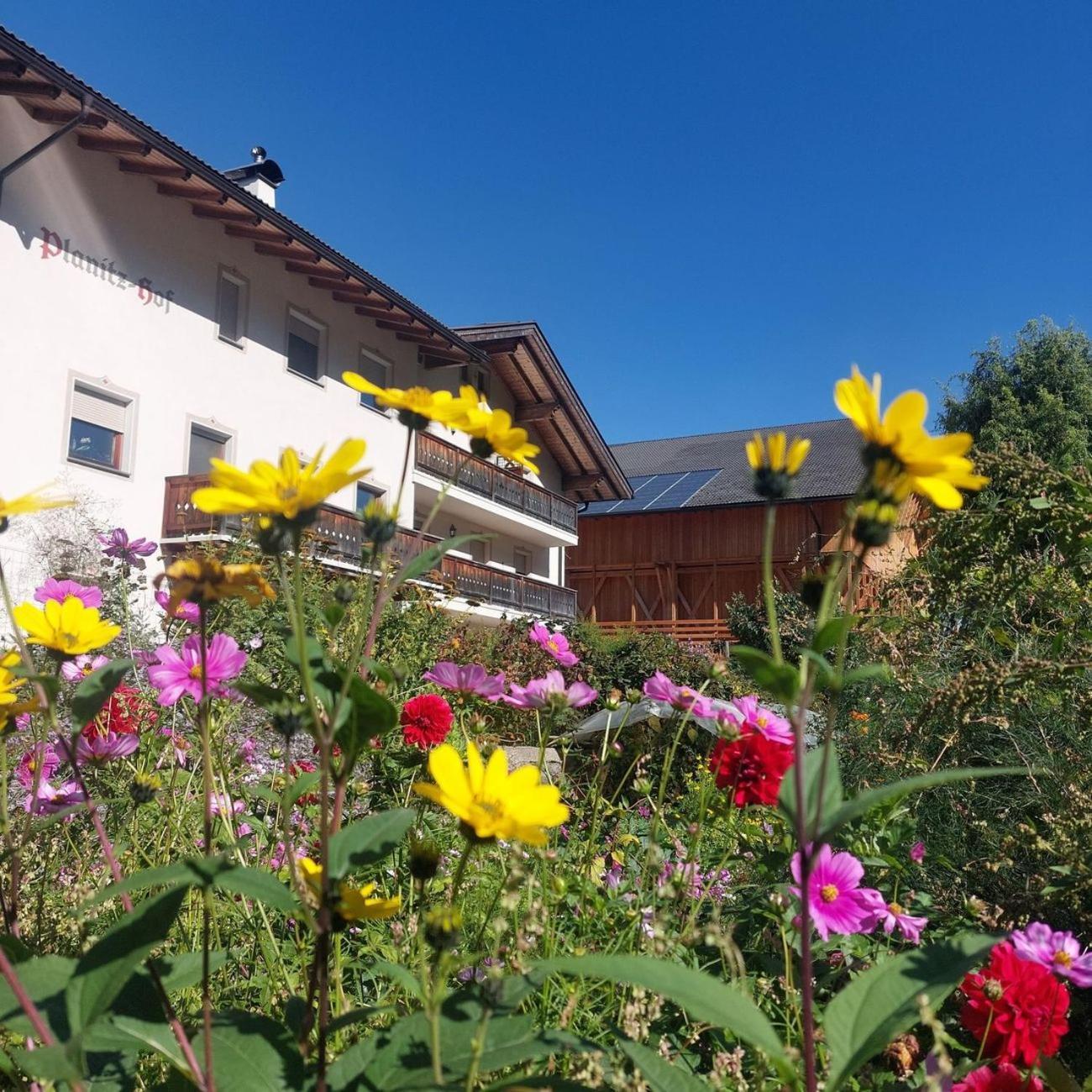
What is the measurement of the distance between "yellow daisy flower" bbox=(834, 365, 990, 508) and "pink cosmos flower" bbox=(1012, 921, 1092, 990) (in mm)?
811

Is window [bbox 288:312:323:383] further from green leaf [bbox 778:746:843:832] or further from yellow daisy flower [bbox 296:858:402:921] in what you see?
green leaf [bbox 778:746:843:832]

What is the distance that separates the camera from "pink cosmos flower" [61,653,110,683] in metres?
1.73

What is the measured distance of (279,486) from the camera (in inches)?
31.1

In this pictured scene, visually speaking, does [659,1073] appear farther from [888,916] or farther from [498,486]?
[498,486]

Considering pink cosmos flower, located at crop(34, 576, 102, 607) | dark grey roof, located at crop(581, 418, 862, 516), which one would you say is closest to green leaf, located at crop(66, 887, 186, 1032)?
pink cosmos flower, located at crop(34, 576, 102, 607)

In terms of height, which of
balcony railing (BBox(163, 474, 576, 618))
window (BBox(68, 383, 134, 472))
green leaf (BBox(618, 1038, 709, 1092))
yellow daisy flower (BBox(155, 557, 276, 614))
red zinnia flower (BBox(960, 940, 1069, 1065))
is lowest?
red zinnia flower (BBox(960, 940, 1069, 1065))

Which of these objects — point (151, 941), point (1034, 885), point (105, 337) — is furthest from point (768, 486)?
point (105, 337)

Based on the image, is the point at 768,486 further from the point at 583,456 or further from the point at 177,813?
the point at 583,456

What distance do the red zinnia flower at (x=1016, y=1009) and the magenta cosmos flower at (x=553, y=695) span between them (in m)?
0.66

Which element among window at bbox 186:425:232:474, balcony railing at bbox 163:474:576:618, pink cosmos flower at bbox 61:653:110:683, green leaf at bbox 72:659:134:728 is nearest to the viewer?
green leaf at bbox 72:659:134:728

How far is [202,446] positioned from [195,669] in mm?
10837

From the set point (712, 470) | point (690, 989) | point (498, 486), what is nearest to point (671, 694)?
point (690, 989)

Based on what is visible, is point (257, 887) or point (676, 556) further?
point (676, 556)

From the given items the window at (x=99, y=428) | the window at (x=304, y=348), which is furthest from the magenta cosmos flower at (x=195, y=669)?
the window at (x=304, y=348)
